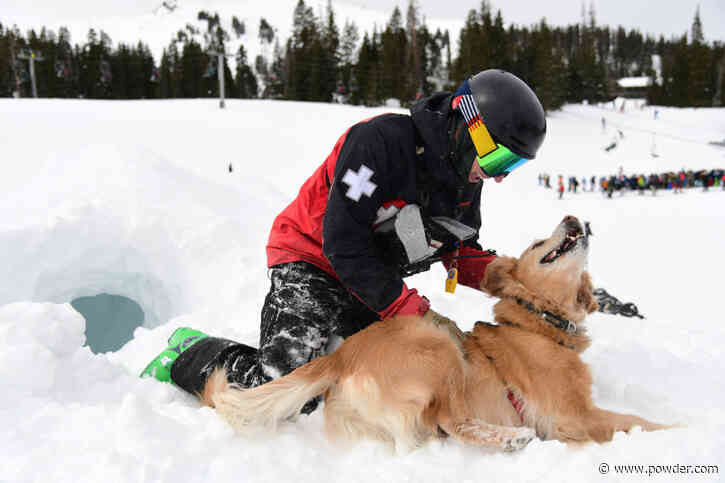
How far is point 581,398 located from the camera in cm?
253

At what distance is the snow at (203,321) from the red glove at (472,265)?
3.77 feet

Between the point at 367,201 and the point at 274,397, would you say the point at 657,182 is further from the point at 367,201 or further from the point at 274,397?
the point at 274,397

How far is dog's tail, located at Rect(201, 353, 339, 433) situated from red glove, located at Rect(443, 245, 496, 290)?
52.9 inches

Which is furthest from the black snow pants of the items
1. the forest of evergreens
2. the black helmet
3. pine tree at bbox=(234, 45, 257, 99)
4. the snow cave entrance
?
pine tree at bbox=(234, 45, 257, 99)

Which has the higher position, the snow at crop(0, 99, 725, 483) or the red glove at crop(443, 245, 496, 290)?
the red glove at crop(443, 245, 496, 290)

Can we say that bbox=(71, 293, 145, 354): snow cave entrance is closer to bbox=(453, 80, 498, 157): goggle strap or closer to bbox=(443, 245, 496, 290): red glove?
bbox=(443, 245, 496, 290): red glove

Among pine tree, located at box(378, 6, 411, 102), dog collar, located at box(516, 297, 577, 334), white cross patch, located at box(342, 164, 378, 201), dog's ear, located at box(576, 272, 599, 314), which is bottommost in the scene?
dog collar, located at box(516, 297, 577, 334)

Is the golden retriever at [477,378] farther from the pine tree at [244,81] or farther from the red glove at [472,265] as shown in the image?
the pine tree at [244,81]

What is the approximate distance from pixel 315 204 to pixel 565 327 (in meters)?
1.81

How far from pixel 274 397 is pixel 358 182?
1.26 metres

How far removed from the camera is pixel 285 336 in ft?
8.99

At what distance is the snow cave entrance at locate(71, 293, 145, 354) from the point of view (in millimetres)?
6691

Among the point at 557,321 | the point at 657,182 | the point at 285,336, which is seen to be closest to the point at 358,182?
the point at 285,336

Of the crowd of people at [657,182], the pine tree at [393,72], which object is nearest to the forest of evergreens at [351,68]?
the pine tree at [393,72]
